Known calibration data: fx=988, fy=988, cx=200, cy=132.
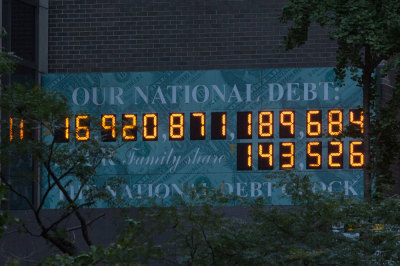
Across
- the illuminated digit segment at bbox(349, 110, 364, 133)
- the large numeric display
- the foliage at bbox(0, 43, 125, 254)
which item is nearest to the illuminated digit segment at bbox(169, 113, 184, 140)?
the large numeric display

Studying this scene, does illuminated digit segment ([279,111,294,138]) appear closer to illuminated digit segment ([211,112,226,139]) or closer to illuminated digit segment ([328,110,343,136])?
illuminated digit segment ([328,110,343,136])

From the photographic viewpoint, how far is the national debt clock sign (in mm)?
21031

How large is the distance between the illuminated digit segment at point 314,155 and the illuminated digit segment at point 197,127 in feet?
7.84

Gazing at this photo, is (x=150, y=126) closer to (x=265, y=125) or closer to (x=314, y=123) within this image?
(x=265, y=125)

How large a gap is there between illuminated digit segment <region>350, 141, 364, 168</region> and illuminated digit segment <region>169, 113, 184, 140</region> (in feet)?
12.1

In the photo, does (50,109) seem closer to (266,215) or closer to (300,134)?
(266,215)

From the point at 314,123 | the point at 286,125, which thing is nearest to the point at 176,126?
the point at 286,125

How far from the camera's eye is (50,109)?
1322cm

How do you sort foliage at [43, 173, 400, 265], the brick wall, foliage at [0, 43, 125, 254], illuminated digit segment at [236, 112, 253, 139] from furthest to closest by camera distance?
the brick wall < illuminated digit segment at [236, 112, 253, 139] < foliage at [0, 43, 125, 254] < foliage at [43, 173, 400, 265]

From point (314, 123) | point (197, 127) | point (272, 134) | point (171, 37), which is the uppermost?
point (171, 37)

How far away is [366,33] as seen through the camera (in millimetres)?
16062

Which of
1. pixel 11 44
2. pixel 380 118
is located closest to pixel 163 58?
pixel 11 44

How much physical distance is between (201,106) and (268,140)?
193 cm

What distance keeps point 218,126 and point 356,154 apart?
10.3 feet
